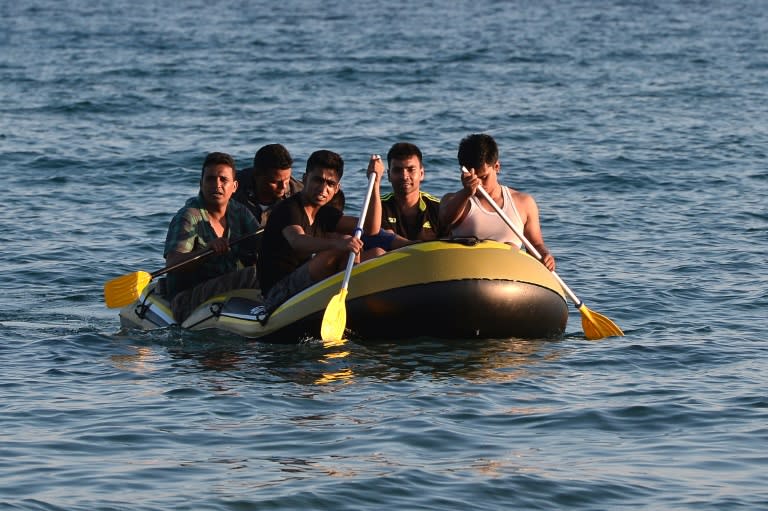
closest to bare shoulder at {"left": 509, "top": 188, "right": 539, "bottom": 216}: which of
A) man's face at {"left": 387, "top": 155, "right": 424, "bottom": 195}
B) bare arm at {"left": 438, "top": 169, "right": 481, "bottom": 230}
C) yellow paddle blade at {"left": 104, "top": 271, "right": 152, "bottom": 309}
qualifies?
bare arm at {"left": 438, "top": 169, "right": 481, "bottom": 230}

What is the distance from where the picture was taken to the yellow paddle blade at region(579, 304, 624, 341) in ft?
34.7

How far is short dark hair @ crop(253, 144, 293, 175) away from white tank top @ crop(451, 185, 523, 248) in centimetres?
142

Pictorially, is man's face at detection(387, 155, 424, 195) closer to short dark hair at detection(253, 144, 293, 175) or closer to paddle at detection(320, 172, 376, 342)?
paddle at detection(320, 172, 376, 342)

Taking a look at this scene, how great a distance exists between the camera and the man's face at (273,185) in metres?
10.9

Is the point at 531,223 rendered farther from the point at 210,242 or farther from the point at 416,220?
the point at 210,242

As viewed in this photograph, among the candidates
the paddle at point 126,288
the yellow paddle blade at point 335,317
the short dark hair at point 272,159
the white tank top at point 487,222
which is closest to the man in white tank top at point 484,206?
the white tank top at point 487,222

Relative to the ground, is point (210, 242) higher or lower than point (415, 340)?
higher

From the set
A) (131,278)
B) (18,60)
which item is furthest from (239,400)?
(18,60)

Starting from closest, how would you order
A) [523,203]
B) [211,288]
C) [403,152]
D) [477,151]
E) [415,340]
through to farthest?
1. [477,151]
2. [403,152]
3. [415,340]
4. [523,203]
5. [211,288]

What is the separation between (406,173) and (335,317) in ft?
3.57

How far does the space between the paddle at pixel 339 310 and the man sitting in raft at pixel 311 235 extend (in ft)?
0.27

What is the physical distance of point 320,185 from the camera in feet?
32.1

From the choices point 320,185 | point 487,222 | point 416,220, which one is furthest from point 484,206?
point 320,185

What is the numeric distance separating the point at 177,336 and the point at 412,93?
16501 mm
